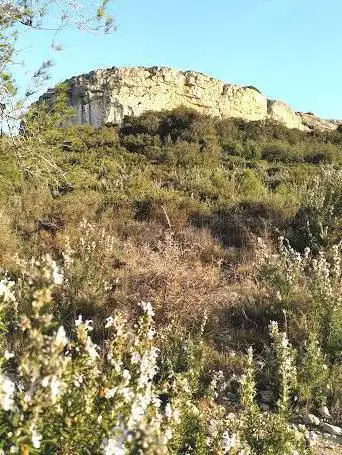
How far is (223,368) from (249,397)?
1.44m

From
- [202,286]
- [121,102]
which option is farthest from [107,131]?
[202,286]

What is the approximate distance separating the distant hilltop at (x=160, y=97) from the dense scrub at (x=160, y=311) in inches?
Answer: 858

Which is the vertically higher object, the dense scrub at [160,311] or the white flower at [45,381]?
the white flower at [45,381]

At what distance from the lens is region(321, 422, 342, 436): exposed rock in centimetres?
413

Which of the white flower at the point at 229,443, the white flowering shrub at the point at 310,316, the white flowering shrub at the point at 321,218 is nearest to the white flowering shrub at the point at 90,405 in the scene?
the white flower at the point at 229,443

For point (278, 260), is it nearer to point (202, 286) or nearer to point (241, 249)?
point (202, 286)

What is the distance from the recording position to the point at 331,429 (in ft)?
13.6

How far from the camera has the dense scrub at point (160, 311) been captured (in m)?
1.96

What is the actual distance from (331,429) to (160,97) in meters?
33.7

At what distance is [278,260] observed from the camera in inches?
246

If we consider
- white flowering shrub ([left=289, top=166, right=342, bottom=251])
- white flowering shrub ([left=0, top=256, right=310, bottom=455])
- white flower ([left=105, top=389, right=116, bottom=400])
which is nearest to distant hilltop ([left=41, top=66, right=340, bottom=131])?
white flowering shrub ([left=289, top=166, right=342, bottom=251])

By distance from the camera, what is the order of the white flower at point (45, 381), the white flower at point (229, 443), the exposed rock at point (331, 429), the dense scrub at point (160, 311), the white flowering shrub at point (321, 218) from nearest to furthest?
the white flower at point (45, 381) → the dense scrub at point (160, 311) → the white flower at point (229, 443) → the exposed rock at point (331, 429) → the white flowering shrub at point (321, 218)

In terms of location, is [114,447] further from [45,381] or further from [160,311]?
[160,311]

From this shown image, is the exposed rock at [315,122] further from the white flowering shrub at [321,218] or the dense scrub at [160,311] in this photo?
the white flowering shrub at [321,218]
